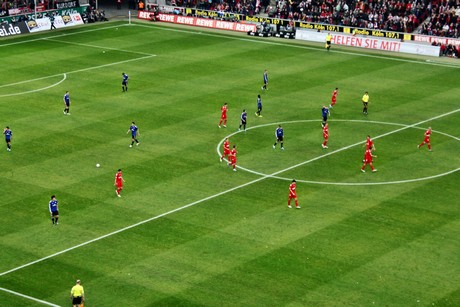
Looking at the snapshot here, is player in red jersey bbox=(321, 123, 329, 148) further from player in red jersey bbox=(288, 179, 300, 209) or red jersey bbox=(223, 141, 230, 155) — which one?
player in red jersey bbox=(288, 179, 300, 209)

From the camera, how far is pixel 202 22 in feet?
343

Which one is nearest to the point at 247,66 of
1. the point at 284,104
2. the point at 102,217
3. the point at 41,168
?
the point at 284,104

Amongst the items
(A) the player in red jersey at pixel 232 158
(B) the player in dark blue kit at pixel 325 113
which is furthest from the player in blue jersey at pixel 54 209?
(B) the player in dark blue kit at pixel 325 113

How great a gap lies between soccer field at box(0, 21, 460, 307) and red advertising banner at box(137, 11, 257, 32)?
43.5ft

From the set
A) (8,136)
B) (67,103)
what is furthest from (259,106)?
(8,136)

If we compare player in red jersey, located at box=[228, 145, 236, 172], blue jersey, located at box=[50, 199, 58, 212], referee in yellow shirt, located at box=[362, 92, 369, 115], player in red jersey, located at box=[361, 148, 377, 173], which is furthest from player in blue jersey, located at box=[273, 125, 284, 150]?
blue jersey, located at box=[50, 199, 58, 212]

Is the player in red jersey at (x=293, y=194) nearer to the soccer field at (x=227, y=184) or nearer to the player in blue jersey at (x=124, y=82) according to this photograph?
the soccer field at (x=227, y=184)

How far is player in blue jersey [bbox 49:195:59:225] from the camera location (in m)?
46.5

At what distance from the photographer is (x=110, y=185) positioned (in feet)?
174

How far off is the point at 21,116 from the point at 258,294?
3301 centimetres

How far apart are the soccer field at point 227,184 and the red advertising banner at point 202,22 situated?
13.3 meters

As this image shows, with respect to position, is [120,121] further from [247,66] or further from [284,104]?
[247,66]

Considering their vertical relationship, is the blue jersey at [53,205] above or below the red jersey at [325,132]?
below

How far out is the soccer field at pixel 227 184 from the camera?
41.1m
